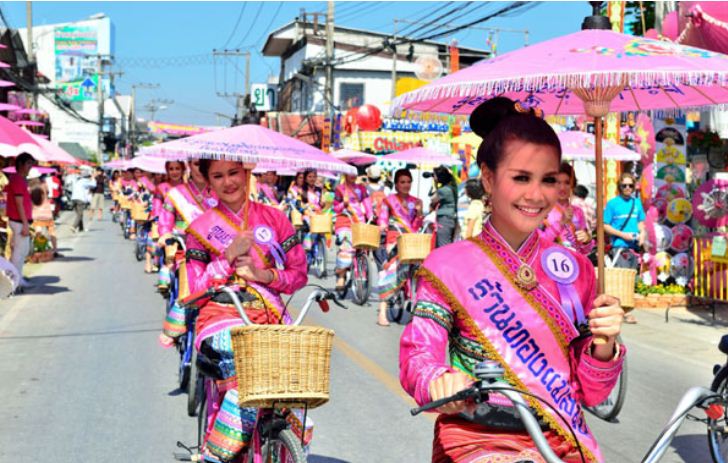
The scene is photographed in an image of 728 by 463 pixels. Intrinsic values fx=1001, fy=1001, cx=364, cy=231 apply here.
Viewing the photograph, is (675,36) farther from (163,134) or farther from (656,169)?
(163,134)

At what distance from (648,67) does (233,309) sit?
9.05 feet

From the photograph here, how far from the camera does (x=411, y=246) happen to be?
40.3 ft

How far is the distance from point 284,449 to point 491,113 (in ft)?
6.18

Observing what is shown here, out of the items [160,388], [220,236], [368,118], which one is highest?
[368,118]

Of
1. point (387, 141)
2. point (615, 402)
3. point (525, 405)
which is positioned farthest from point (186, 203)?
point (387, 141)

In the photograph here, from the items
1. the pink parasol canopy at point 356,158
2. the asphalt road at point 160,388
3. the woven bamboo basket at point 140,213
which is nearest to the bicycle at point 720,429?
the asphalt road at point 160,388

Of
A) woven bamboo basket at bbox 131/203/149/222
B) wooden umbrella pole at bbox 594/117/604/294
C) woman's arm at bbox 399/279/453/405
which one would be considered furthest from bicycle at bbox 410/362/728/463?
woven bamboo basket at bbox 131/203/149/222

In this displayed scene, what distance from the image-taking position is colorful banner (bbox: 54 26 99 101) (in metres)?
94.6

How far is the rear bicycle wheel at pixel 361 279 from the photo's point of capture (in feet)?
47.5

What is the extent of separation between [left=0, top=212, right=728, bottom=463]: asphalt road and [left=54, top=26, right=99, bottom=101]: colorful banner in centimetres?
8328

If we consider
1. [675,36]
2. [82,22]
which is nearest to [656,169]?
[675,36]

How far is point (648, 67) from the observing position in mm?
3182

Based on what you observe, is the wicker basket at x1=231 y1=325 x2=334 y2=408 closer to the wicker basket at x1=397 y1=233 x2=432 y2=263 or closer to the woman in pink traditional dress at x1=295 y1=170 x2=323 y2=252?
the wicker basket at x1=397 y1=233 x2=432 y2=263

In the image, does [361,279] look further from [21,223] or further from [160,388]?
[160,388]
